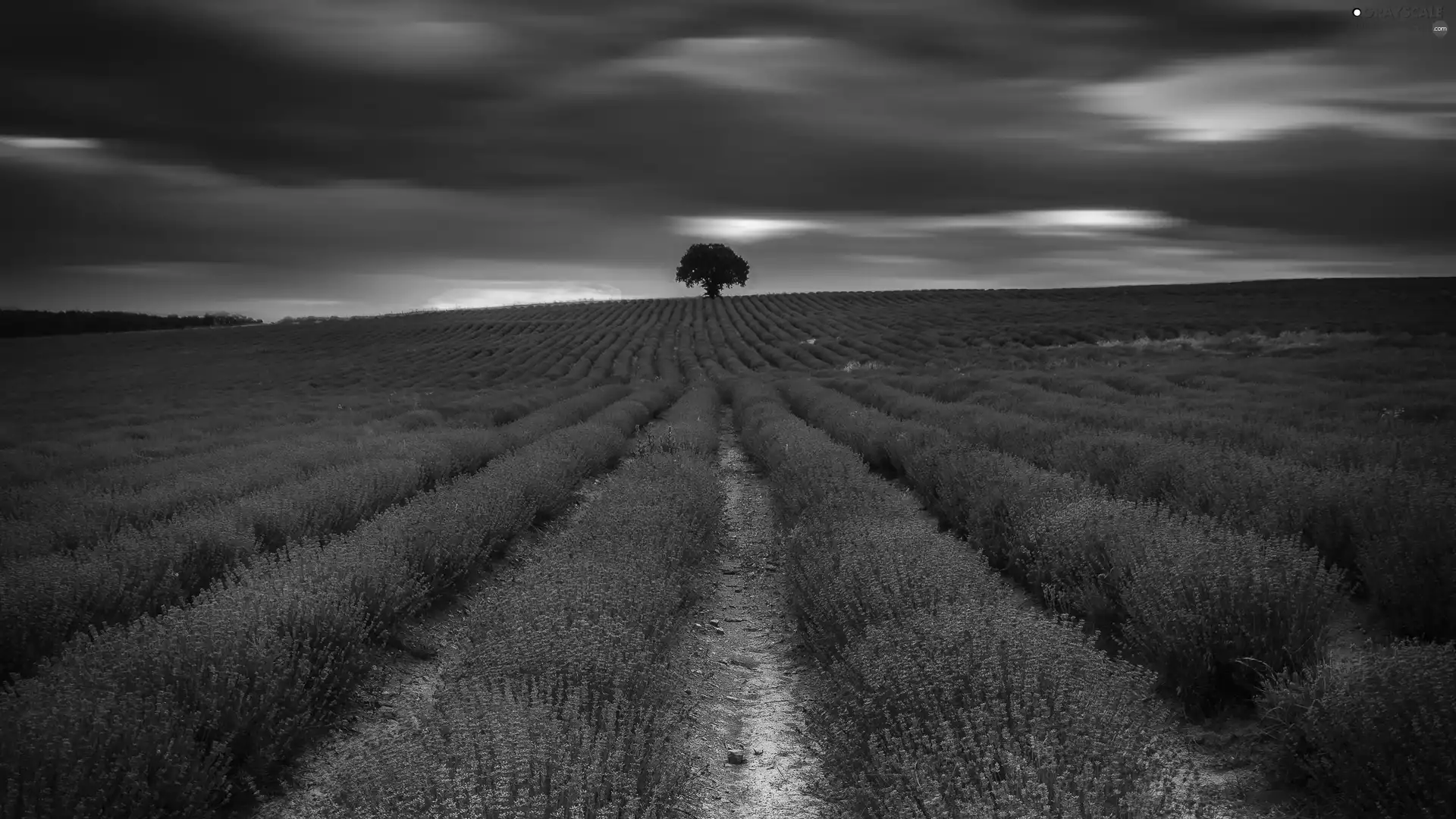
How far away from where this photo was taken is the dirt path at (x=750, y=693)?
3.20 m

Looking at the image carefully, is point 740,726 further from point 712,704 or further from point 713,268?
point 713,268

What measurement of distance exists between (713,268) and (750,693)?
67.4 m

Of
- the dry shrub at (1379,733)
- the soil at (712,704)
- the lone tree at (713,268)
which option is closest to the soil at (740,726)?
the soil at (712,704)

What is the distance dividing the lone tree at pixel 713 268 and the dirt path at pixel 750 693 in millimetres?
64298

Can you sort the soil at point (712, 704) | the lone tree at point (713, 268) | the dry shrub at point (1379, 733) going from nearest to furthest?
the dry shrub at point (1379, 733), the soil at point (712, 704), the lone tree at point (713, 268)

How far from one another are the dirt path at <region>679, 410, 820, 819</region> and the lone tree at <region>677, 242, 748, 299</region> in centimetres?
6430

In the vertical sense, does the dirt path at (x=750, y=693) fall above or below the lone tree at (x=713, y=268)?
below

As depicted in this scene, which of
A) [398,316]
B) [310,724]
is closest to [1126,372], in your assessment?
[310,724]

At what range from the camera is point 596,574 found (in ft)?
14.2

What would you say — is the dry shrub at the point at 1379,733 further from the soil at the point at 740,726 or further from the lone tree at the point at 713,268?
the lone tree at the point at 713,268

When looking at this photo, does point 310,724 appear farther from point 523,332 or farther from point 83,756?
point 523,332

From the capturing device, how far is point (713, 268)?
7006 cm

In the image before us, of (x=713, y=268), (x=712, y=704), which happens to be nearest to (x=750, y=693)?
(x=712, y=704)

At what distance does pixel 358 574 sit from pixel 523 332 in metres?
42.0
